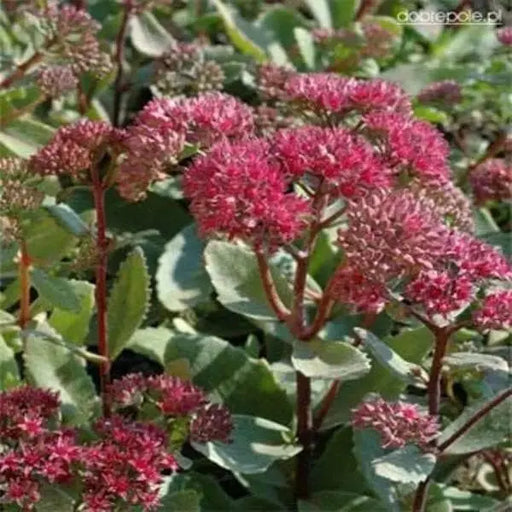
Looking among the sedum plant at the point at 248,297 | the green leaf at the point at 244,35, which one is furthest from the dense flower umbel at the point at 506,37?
the green leaf at the point at 244,35

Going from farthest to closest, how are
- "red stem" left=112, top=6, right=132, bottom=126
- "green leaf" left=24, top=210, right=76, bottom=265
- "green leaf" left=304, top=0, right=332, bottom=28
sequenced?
"green leaf" left=304, top=0, right=332, bottom=28, "red stem" left=112, top=6, right=132, bottom=126, "green leaf" left=24, top=210, right=76, bottom=265

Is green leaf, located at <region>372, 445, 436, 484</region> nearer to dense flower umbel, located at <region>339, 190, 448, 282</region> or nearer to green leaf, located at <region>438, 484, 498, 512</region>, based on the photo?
dense flower umbel, located at <region>339, 190, 448, 282</region>

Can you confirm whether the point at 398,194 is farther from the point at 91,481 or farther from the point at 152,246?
the point at 152,246

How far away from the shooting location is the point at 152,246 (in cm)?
190

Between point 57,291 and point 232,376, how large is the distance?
0.85ft

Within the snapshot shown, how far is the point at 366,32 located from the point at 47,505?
1.27 meters

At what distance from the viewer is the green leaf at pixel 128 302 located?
4.79ft

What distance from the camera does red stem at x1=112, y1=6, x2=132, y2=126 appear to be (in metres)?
2.10

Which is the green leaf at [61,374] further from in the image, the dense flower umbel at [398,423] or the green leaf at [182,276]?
the dense flower umbel at [398,423]

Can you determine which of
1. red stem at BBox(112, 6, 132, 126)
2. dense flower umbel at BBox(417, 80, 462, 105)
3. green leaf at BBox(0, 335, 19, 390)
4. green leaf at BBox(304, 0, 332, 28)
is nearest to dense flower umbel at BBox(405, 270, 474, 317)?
green leaf at BBox(0, 335, 19, 390)

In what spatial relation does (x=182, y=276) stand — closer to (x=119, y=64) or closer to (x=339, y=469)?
(x=339, y=469)

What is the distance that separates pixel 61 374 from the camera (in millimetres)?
1488

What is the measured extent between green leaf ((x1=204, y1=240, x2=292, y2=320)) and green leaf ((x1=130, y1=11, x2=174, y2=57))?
803 millimetres

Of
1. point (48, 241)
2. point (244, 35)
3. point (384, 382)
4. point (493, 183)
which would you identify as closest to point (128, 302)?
point (48, 241)
